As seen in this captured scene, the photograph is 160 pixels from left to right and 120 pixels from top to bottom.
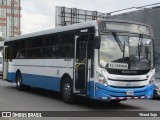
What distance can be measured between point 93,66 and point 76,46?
60.0 inches

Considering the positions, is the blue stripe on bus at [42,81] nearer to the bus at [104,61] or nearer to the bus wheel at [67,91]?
the bus at [104,61]

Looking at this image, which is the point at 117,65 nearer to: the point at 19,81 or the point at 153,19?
the point at 19,81

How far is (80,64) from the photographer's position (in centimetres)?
1377

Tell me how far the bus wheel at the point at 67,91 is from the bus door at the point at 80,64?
18.3 inches

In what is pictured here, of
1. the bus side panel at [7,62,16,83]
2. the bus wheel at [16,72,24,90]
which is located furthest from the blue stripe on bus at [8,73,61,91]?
the bus side panel at [7,62,16,83]

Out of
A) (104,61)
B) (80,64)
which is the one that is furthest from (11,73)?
(104,61)

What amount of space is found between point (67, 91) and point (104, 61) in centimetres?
247

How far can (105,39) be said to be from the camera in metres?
12.9

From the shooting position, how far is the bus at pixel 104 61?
1266 cm

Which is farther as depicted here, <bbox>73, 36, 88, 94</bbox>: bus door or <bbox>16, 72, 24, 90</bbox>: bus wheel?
<bbox>16, 72, 24, 90</bbox>: bus wheel

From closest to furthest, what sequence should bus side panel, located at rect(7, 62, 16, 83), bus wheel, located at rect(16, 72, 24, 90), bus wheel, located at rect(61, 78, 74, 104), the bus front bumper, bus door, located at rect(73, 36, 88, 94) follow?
the bus front bumper → bus door, located at rect(73, 36, 88, 94) → bus wheel, located at rect(61, 78, 74, 104) → bus wheel, located at rect(16, 72, 24, 90) → bus side panel, located at rect(7, 62, 16, 83)

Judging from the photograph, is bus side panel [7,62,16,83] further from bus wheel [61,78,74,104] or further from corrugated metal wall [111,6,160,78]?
corrugated metal wall [111,6,160,78]

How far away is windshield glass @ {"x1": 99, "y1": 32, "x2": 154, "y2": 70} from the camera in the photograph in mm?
12758

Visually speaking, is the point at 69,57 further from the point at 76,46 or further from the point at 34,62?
the point at 34,62
